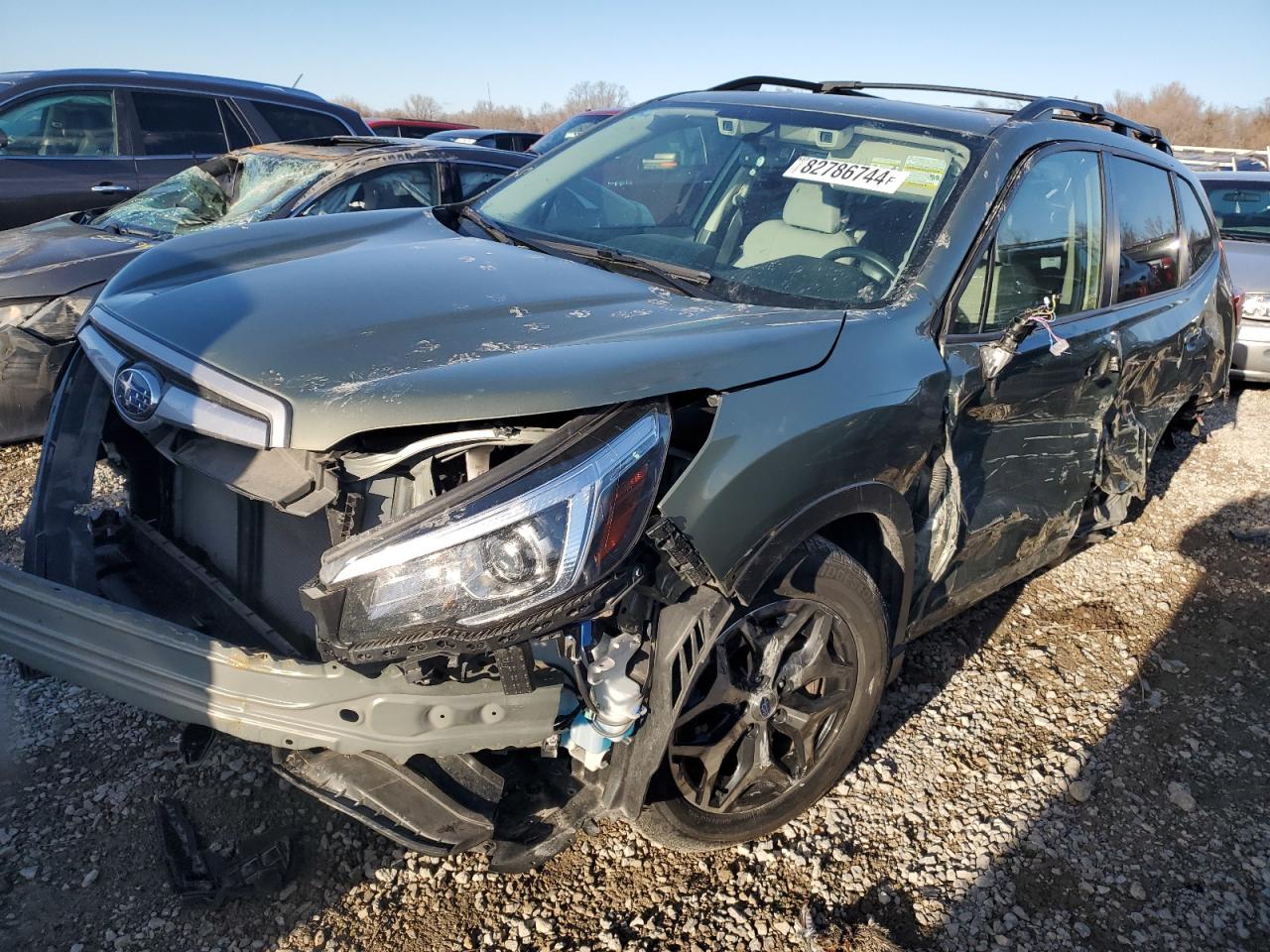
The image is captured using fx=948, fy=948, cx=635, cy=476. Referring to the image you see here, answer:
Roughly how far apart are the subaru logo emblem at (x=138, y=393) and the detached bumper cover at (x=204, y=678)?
0.40 meters

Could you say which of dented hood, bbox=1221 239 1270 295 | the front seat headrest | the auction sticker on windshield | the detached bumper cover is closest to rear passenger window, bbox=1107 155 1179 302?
the auction sticker on windshield

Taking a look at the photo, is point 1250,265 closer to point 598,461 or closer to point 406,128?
point 598,461

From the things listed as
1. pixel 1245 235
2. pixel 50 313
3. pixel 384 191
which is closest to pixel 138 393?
pixel 50 313

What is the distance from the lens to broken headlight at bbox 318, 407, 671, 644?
5.52 feet

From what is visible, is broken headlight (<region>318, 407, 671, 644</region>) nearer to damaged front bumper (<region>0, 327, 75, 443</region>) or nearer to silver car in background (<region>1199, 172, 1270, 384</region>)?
damaged front bumper (<region>0, 327, 75, 443</region>)

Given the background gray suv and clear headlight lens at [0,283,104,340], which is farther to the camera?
the background gray suv

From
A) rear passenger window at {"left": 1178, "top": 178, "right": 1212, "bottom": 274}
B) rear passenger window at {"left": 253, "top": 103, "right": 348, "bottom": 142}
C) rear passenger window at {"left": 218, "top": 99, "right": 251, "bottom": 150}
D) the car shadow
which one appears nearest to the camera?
the car shadow

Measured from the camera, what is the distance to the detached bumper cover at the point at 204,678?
172 cm

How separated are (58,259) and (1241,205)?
920 cm

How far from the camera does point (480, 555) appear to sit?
1.69 m

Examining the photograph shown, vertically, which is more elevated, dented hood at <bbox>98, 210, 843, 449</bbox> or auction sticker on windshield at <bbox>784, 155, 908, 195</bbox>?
auction sticker on windshield at <bbox>784, 155, 908, 195</bbox>

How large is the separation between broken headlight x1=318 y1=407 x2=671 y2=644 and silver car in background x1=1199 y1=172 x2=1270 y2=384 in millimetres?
6903

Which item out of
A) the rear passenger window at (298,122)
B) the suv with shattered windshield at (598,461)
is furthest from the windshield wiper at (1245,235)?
the rear passenger window at (298,122)

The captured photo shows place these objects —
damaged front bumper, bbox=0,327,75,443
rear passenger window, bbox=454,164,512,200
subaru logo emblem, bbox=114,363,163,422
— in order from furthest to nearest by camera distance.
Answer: rear passenger window, bbox=454,164,512,200
damaged front bumper, bbox=0,327,75,443
subaru logo emblem, bbox=114,363,163,422
